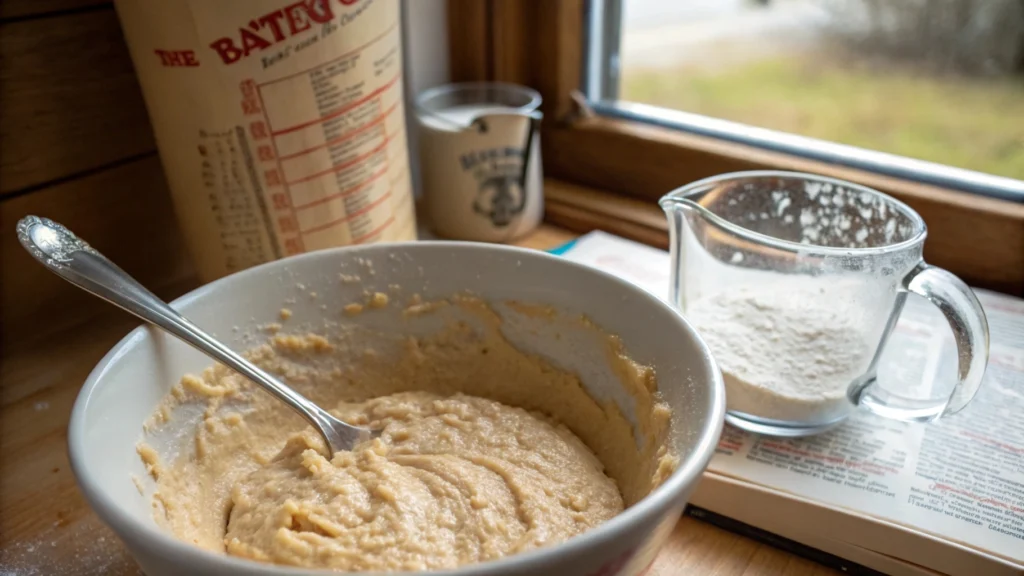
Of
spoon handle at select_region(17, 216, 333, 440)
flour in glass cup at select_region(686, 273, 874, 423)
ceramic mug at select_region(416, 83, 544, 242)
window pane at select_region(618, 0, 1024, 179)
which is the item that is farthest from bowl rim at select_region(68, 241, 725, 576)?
window pane at select_region(618, 0, 1024, 179)

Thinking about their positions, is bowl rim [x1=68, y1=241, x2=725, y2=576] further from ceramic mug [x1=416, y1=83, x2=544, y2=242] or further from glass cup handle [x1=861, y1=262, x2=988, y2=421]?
ceramic mug [x1=416, y1=83, x2=544, y2=242]

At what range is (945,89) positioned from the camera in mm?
1028

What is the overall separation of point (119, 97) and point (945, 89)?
3.31 ft

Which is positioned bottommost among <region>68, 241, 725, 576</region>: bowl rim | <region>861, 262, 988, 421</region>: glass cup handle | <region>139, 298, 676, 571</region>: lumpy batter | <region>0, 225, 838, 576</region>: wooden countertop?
<region>0, 225, 838, 576</region>: wooden countertop

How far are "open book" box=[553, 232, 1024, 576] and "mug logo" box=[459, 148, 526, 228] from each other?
1.34 ft

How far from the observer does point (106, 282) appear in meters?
0.52

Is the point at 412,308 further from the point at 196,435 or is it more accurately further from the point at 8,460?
the point at 8,460

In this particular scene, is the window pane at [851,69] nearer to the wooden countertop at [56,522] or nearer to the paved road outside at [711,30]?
the paved road outside at [711,30]

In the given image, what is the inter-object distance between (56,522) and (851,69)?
117 cm

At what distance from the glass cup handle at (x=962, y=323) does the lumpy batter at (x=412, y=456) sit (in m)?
0.23

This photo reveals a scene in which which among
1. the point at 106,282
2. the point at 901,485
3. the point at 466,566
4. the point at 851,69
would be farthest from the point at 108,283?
the point at 851,69

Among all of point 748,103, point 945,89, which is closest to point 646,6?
point 748,103

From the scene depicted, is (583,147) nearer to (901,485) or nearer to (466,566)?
(901,485)

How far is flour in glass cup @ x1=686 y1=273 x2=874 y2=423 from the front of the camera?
613 millimetres
